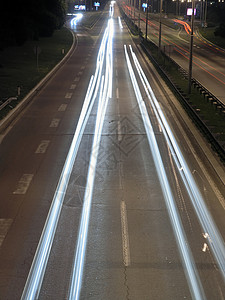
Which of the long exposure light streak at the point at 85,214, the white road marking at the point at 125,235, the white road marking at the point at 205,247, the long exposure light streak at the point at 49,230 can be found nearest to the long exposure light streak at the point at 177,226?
the white road marking at the point at 205,247

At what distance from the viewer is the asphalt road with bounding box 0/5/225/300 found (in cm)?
730

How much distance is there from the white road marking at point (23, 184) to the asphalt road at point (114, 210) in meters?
0.03

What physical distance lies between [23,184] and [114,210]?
10.0 ft

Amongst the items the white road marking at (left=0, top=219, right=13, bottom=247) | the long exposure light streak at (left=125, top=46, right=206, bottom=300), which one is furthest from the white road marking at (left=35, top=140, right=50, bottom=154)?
the white road marking at (left=0, top=219, right=13, bottom=247)

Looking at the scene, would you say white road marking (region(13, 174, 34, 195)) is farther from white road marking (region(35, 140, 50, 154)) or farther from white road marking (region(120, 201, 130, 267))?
white road marking (region(120, 201, 130, 267))

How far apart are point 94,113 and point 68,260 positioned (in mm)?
13718

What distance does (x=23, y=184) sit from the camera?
11.9 metres

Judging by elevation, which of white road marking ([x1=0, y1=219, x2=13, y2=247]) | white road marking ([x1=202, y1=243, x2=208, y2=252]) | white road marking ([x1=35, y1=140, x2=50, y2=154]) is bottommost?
white road marking ([x1=35, y1=140, x2=50, y2=154])

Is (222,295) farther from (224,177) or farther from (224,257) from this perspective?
(224,177)

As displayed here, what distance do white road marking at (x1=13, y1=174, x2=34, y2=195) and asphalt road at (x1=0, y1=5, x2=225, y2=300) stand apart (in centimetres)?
3

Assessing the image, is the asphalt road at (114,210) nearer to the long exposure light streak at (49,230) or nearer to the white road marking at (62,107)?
the long exposure light streak at (49,230)

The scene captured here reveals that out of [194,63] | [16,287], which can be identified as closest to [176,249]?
[16,287]

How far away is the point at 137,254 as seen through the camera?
821 centimetres

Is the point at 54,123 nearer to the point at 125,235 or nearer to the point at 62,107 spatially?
the point at 62,107
